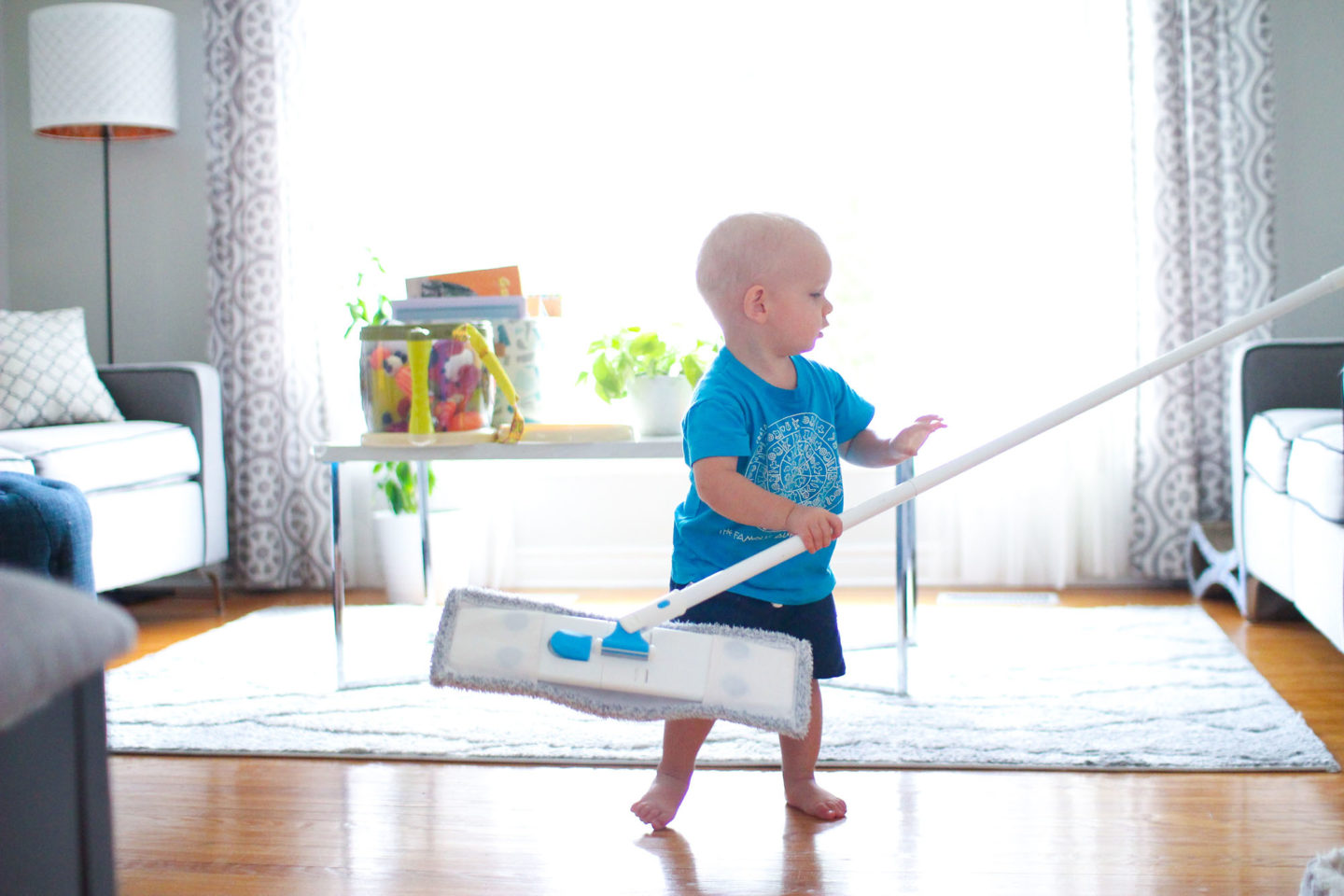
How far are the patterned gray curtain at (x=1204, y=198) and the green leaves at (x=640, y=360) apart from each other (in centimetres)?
142

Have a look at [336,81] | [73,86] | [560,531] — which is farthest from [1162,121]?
[73,86]

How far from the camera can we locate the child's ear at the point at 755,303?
58.7 inches

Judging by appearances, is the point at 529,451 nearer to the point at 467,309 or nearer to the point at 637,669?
the point at 467,309

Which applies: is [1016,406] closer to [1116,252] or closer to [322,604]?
[1116,252]

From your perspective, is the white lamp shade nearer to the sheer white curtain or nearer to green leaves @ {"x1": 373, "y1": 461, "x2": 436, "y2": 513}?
the sheer white curtain

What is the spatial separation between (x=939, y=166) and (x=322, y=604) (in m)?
1.96

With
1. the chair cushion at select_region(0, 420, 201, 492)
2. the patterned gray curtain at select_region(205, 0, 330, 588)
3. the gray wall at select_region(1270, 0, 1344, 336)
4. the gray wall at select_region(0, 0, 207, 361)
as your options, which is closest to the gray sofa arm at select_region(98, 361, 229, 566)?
the chair cushion at select_region(0, 420, 201, 492)

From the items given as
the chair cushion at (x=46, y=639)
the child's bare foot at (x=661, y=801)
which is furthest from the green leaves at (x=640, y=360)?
the chair cushion at (x=46, y=639)

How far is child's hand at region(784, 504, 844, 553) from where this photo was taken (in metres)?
1.35

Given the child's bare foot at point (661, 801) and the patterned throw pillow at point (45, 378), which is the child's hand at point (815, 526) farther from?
the patterned throw pillow at point (45, 378)

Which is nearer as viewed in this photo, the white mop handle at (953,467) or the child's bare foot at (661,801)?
the white mop handle at (953,467)

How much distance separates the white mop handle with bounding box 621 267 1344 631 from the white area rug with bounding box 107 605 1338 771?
482 mm

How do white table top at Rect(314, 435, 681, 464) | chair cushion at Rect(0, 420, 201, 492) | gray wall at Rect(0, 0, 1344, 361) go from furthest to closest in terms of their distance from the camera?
1. gray wall at Rect(0, 0, 1344, 361)
2. chair cushion at Rect(0, 420, 201, 492)
3. white table top at Rect(314, 435, 681, 464)

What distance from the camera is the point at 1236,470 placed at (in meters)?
2.72
